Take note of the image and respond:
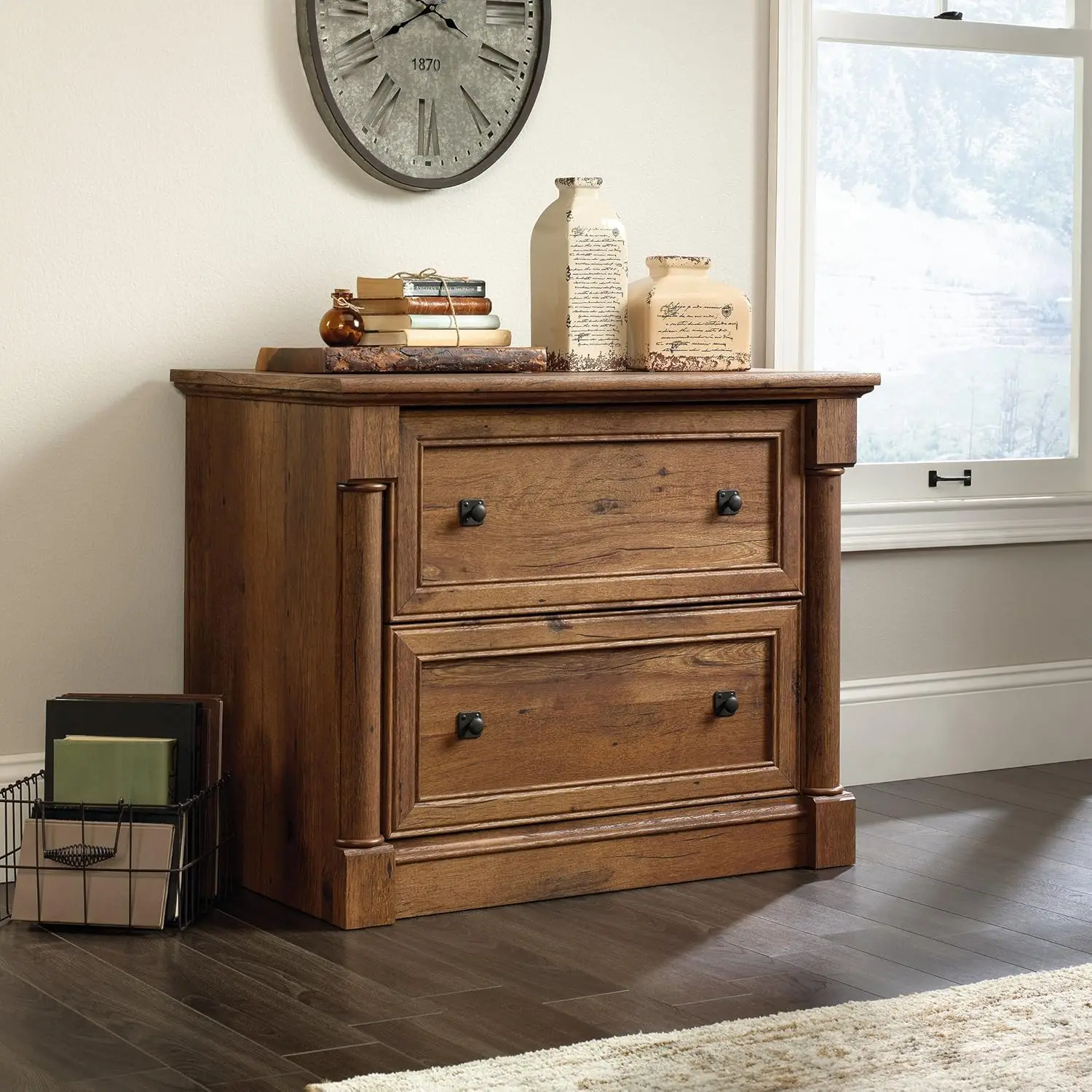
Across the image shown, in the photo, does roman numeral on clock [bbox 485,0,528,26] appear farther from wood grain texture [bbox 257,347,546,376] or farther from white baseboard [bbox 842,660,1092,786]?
white baseboard [bbox 842,660,1092,786]

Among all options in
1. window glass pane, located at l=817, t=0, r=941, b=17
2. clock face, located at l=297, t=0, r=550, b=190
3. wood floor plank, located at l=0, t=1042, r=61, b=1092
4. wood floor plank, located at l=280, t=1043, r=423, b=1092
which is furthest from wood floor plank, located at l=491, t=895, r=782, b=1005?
window glass pane, located at l=817, t=0, r=941, b=17

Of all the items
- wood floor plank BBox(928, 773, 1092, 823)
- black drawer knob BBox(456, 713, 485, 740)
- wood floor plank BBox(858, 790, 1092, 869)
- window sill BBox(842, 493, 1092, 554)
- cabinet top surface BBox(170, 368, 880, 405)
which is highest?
cabinet top surface BBox(170, 368, 880, 405)

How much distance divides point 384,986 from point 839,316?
1849mm

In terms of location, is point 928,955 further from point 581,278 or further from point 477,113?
point 477,113

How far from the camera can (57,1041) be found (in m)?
1.98

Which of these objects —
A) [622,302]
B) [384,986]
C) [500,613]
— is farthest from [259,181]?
[384,986]

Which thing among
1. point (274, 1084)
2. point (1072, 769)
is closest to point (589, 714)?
point (274, 1084)

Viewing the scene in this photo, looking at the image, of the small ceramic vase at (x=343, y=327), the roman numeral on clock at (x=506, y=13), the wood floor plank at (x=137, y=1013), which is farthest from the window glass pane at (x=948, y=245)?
the wood floor plank at (x=137, y=1013)

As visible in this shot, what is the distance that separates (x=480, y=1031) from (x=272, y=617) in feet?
2.68

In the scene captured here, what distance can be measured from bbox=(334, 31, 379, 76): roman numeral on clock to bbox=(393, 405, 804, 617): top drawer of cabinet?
79cm

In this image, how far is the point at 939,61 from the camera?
3533 mm

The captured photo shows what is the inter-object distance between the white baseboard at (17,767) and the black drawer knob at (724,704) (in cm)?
109

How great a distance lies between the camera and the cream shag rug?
6.10 feet

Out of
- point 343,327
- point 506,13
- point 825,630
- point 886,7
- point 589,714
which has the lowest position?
point 589,714
